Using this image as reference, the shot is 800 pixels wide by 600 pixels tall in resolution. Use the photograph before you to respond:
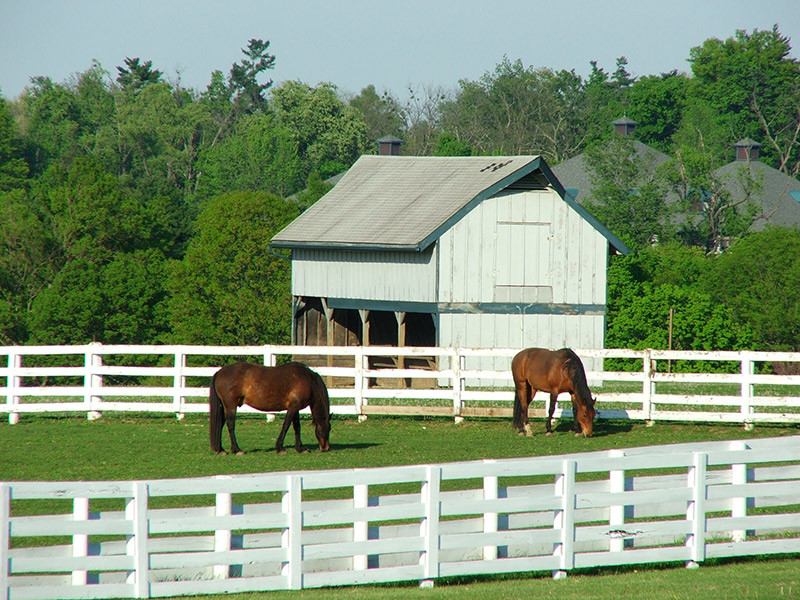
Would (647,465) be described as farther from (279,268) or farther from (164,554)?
(279,268)

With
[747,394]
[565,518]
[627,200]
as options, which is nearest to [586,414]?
[747,394]

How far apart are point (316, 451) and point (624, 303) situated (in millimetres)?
30403

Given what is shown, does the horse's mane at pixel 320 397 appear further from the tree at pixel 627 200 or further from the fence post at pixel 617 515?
the tree at pixel 627 200

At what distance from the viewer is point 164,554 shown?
29.4 feet

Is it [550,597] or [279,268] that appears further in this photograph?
[279,268]

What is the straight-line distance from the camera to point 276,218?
51594 millimetres

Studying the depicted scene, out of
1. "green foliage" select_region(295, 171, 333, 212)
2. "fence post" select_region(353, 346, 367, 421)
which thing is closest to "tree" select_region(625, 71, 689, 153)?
"green foliage" select_region(295, 171, 333, 212)

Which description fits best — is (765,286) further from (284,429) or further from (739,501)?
(739,501)

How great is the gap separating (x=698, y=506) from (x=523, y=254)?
19550 millimetres

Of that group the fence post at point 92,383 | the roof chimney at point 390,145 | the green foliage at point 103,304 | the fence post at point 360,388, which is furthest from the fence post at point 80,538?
the roof chimney at point 390,145

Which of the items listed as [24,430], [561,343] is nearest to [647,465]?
[24,430]

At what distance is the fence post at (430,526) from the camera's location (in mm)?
9344

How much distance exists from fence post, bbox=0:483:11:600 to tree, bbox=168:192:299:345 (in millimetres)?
40693

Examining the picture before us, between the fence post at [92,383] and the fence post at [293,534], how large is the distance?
13000 millimetres
